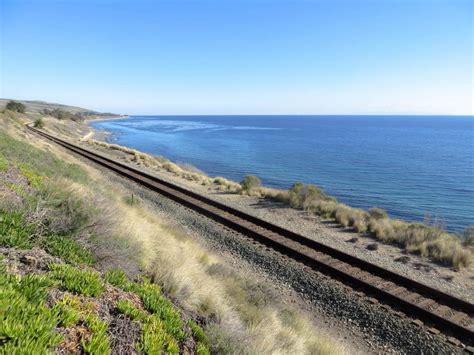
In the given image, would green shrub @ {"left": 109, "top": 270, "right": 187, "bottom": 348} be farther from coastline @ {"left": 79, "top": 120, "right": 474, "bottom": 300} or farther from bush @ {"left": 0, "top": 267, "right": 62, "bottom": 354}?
coastline @ {"left": 79, "top": 120, "right": 474, "bottom": 300}

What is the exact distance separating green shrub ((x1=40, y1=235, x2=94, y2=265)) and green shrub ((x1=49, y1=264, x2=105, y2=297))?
71cm

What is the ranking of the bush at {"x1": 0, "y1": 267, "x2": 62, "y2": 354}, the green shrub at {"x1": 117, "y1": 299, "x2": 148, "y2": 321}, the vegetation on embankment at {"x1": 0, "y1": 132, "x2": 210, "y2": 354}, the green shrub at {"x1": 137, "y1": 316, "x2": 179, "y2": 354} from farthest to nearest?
the green shrub at {"x1": 117, "y1": 299, "x2": 148, "y2": 321}
the green shrub at {"x1": 137, "y1": 316, "x2": 179, "y2": 354}
the vegetation on embankment at {"x1": 0, "y1": 132, "x2": 210, "y2": 354}
the bush at {"x1": 0, "y1": 267, "x2": 62, "y2": 354}

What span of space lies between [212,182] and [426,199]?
893 inches

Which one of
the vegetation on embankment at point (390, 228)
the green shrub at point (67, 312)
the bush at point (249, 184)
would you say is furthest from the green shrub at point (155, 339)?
the bush at point (249, 184)

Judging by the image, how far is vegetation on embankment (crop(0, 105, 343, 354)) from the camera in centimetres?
344

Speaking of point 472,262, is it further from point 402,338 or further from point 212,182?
point 212,182

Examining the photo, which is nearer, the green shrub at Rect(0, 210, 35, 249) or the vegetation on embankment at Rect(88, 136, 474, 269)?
the green shrub at Rect(0, 210, 35, 249)

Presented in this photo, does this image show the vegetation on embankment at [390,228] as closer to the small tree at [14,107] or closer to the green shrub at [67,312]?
the green shrub at [67,312]

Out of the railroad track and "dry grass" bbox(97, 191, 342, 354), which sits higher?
"dry grass" bbox(97, 191, 342, 354)

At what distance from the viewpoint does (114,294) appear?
4539 millimetres

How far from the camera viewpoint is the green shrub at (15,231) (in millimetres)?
4695

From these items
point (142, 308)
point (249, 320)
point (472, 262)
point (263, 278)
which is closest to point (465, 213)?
point (472, 262)

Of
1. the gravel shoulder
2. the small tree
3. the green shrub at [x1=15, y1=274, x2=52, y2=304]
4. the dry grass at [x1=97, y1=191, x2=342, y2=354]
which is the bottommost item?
the gravel shoulder

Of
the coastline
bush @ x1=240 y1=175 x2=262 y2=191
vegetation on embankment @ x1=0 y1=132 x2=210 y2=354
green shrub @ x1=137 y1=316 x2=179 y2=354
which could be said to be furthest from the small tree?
green shrub @ x1=137 y1=316 x2=179 y2=354
